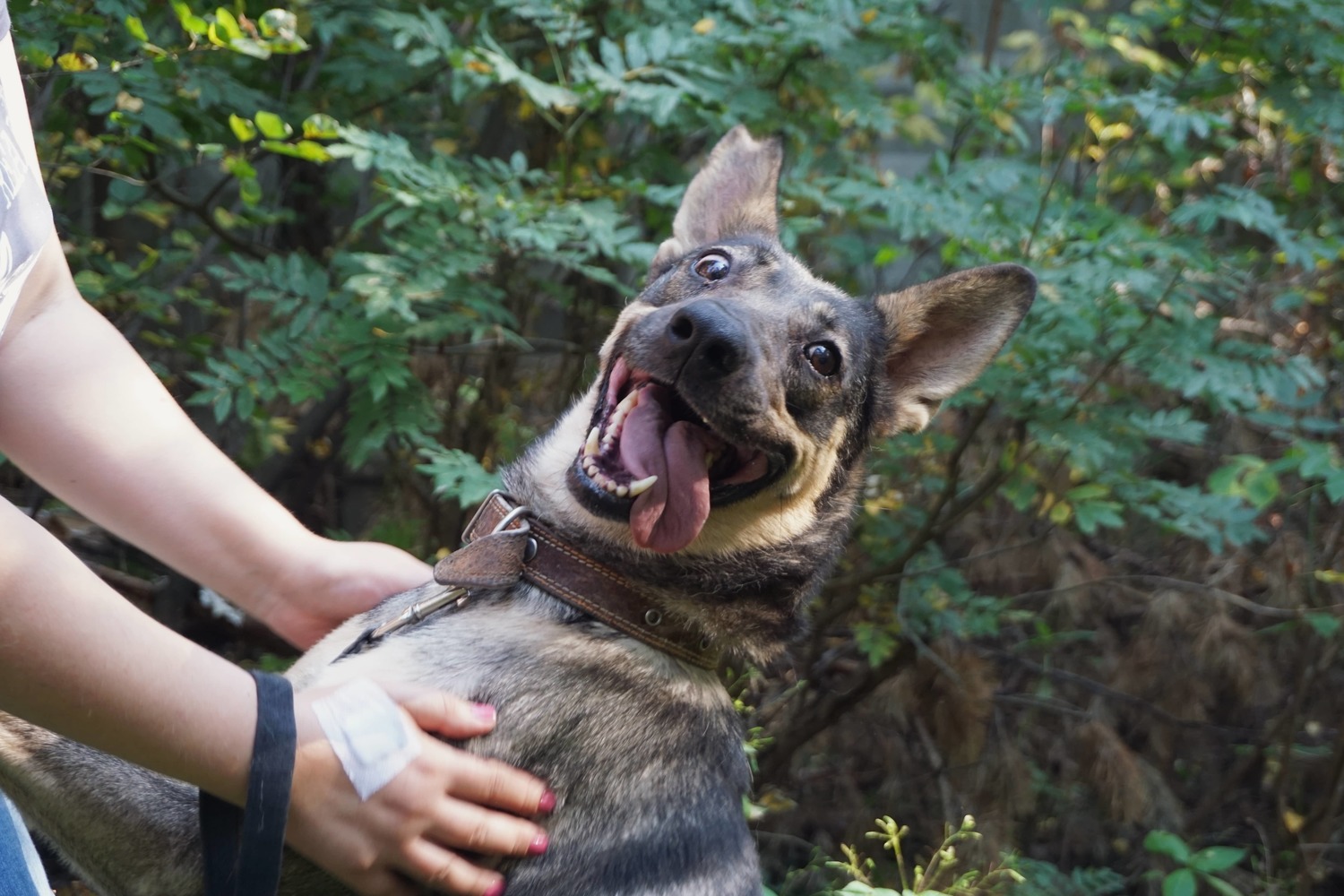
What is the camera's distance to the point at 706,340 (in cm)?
234

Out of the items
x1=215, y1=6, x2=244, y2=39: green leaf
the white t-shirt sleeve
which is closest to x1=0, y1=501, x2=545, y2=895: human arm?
the white t-shirt sleeve

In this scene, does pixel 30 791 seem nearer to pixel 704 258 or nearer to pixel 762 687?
pixel 704 258

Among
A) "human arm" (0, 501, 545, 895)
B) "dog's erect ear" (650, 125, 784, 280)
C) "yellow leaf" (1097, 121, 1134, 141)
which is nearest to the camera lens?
"human arm" (0, 501, 545, 895)

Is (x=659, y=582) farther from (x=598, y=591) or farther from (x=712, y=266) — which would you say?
(x=712, y=266)

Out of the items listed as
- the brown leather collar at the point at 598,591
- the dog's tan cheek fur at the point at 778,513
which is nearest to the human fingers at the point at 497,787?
the brown leather collar at the point at 598,591

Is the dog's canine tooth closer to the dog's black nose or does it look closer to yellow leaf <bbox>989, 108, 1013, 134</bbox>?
the dog's black nose

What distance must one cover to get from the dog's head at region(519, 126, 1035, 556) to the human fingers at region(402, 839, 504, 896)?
69 cm

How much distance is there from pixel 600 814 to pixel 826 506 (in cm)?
96

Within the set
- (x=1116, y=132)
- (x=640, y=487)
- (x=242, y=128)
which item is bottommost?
(x=1116, y=132)

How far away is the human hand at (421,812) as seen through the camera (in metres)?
1.80

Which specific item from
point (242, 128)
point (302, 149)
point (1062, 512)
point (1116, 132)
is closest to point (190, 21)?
point (242, 128)

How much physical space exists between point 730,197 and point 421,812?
1.85 metres

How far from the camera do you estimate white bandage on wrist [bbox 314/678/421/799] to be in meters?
1.81

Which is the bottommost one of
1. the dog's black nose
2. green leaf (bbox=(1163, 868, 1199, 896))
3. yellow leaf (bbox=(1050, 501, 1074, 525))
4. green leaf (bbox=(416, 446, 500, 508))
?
green leaf (bbox=(1163, 868, 1199, 896))
